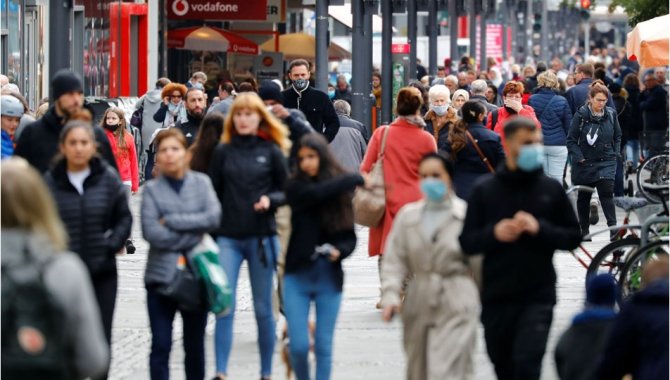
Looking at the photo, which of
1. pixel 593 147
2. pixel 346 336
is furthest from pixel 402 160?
pixel 593 147

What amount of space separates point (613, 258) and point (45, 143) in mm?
4652

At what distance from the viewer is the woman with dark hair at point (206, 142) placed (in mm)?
11500

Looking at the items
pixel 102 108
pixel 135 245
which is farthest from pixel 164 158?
pixel 102 108

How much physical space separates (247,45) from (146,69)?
273cm

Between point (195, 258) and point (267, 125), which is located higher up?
point (267, 125)

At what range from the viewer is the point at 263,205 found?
33.2 feet

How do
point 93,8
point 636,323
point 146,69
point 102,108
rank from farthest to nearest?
point 146,69
point 93,8
point 102,108
point 636,323

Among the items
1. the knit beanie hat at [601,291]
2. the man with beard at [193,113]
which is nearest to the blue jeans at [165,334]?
the knit beanie hat at [601,291]

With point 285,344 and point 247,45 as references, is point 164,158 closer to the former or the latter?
point 285,344

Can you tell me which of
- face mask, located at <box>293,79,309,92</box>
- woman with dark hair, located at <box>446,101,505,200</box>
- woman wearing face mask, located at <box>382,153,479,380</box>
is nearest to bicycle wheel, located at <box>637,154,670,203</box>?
face mask, located at <box>293,79,309,92</box>

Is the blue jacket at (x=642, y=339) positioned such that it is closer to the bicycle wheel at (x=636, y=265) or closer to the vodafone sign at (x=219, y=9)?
the bicycle wheel at (x=636, y=265)

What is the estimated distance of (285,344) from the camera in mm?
10227

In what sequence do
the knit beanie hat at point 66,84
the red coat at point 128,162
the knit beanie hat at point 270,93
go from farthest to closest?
1. the red coat at point 128,162
2. the knit beanie hat at point 270,93
3. the knit beanie hat at point 66,84

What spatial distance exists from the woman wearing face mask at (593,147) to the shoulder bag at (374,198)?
634 cm
